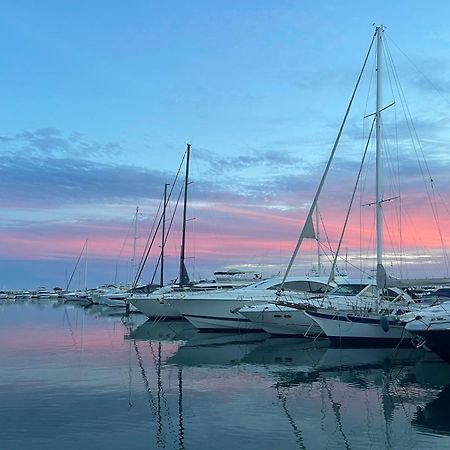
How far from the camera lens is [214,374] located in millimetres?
16938

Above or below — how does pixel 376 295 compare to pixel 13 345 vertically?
above

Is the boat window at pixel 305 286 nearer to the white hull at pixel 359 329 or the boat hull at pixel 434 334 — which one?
the white hull at pixel 359 329

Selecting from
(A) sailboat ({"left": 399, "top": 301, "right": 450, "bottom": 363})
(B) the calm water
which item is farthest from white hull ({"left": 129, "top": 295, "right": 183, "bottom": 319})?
(A) sailboat ({"left": 399, "top": 301, "right": 450, "bottom": 363})

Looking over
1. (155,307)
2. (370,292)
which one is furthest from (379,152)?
(155,307)

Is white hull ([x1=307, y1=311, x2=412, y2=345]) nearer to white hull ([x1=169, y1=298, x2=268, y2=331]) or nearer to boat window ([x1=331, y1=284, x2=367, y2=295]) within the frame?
boat window ([x1=331, y1=284, x2=367, y2=295])

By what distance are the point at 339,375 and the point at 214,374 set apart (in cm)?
363

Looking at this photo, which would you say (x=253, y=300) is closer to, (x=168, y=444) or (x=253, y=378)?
(x=253, y=378)

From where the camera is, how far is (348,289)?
2628 cm

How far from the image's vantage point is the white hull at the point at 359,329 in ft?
72.2

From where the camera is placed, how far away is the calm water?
10.2 meters

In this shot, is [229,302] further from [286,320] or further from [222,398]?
[222,398]

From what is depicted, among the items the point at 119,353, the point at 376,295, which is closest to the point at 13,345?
the point at 119,353

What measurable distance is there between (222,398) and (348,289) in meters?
14.1

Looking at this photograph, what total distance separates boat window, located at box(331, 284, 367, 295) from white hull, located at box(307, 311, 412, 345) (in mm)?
3737
